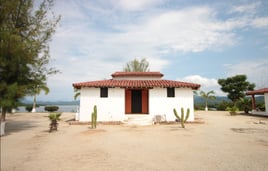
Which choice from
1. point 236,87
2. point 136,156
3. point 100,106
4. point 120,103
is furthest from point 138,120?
point 236,87

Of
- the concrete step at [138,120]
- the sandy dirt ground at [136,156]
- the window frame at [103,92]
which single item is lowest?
the sandy dirt ground at [136,156]

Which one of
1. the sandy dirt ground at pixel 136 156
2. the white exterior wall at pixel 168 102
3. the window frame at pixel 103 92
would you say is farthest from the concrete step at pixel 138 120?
the sandy dirt ground at pixel 136 156

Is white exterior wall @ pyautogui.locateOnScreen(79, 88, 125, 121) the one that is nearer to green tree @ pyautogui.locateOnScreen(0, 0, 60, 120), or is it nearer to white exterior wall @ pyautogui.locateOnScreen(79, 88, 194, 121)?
white exterior wall @ pyautogui.locateOnScreen(79, 88, 194, 121)

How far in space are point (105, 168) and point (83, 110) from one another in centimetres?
1136

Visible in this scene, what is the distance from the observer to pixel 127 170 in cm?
510

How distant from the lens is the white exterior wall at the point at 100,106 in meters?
16.0

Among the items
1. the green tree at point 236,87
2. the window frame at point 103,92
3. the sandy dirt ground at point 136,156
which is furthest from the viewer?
the green tree at point 236,87

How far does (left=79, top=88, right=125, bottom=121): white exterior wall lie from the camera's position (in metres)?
16.0

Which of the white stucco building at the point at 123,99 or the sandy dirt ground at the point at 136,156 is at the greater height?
the white stucco building at the point at 123,99

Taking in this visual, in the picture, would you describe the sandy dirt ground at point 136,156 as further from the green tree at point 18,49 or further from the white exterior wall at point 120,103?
the white exterior wall at point 120,103

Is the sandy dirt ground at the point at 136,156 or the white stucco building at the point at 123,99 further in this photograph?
the white stucco building at the point at 123,99

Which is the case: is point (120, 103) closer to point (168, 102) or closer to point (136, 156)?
point (168, 102)

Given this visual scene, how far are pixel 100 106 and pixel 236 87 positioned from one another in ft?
97.9

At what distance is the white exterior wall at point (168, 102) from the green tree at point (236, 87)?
22.5 metres
